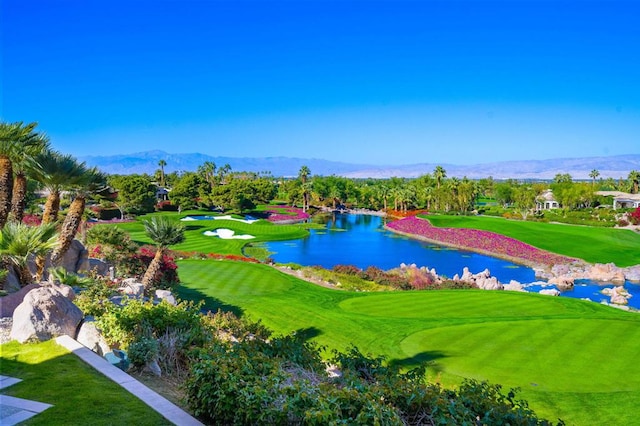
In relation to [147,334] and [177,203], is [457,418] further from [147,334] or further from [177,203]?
[177,203]

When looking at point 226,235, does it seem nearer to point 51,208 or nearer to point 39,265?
point 51,208

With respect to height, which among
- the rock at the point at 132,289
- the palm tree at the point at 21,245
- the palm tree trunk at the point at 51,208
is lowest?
the rock at the point at 132,289

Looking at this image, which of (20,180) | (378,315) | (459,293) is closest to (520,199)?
(459,293)

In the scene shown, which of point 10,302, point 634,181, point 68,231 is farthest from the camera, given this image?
point 634,181

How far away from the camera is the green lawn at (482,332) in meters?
11.6

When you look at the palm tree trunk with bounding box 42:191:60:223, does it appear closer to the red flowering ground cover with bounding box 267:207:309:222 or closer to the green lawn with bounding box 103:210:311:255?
the green lawn with bounding box 103:210:311:255

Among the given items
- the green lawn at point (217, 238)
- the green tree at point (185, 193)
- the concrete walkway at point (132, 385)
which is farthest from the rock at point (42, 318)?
the green tree at point (185, 193)

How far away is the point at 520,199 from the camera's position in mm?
92375

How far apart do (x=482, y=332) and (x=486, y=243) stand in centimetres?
4008

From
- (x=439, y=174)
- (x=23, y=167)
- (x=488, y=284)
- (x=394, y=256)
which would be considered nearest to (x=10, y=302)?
(x=23, y=167)

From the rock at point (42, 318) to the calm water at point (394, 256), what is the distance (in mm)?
31388

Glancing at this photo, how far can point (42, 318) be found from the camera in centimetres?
927

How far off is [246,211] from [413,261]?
46835 millimetres

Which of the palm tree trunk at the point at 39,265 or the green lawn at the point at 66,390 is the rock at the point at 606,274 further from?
A: the green lawn at the point at 66,390
